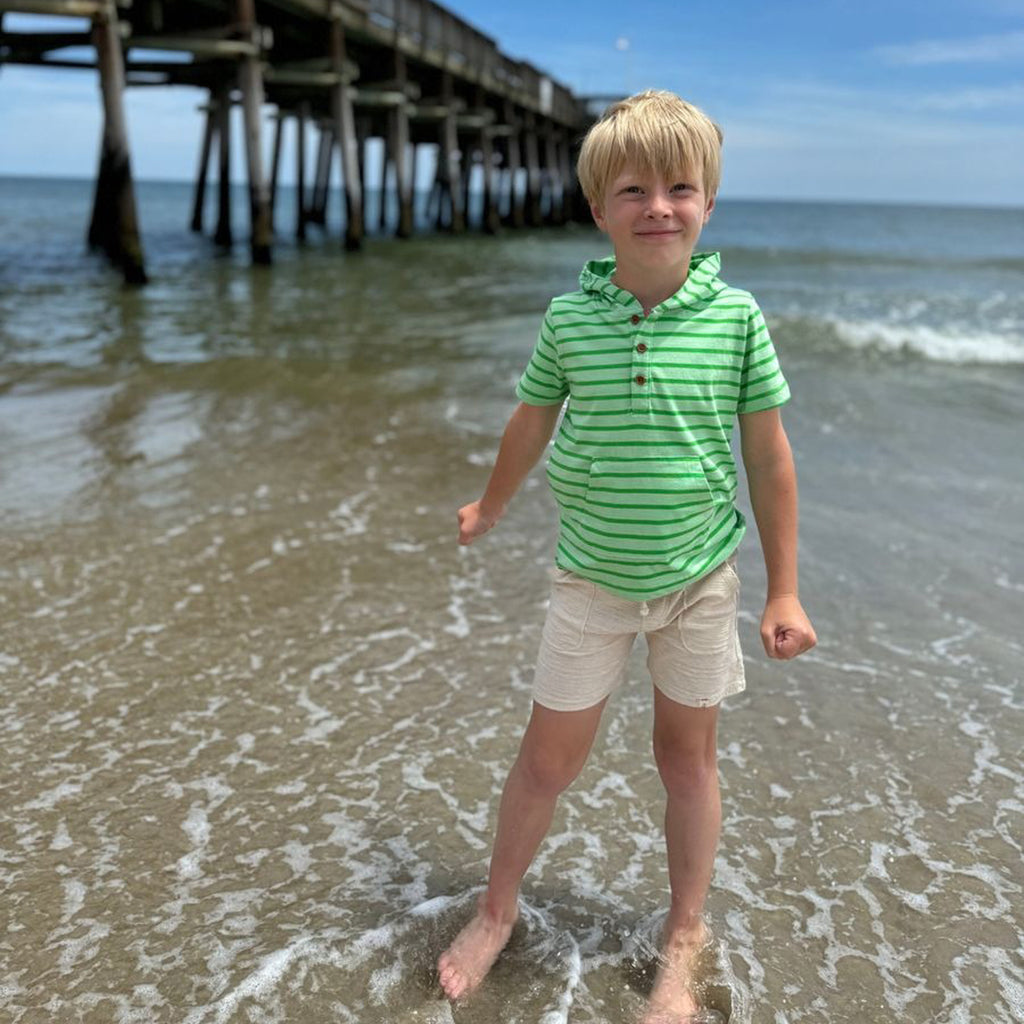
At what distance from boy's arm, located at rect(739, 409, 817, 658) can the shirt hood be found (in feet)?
0.74

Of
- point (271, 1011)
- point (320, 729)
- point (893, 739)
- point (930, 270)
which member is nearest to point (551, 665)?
point (271, 1011)

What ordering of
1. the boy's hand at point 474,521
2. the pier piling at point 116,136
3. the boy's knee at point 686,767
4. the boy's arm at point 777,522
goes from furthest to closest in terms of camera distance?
1. the pier piling at point 116,136
2. the boy's hand at point 474,521
3. the boy's knee at point 686,767
4. the boy's arm at point 777,522

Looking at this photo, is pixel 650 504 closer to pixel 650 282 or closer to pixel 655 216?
pixel 650 282

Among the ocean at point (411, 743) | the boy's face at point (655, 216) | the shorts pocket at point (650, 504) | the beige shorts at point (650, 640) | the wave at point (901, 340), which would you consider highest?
the boy's face at point (655, 216)

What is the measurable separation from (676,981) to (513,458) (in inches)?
41.9

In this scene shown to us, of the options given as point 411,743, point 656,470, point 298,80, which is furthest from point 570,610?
point 298,80

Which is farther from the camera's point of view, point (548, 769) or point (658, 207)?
point (548, 769)

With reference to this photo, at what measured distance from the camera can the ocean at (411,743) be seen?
6.61ft

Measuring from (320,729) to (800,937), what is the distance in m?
1.42

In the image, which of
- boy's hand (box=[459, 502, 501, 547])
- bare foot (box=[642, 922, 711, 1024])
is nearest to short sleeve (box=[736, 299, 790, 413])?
boy's hand (box=[459, 502, 501, 547])

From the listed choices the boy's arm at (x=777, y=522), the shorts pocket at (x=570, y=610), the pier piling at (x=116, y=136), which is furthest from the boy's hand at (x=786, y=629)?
the pier piling at (x=116, y=136)

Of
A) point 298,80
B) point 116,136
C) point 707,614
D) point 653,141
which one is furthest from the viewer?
point 298,80

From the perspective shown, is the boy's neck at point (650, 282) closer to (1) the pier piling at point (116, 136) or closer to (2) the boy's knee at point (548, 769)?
(2) the boy's knee at point (548, 769)

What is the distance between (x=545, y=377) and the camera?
1869 millimetres
